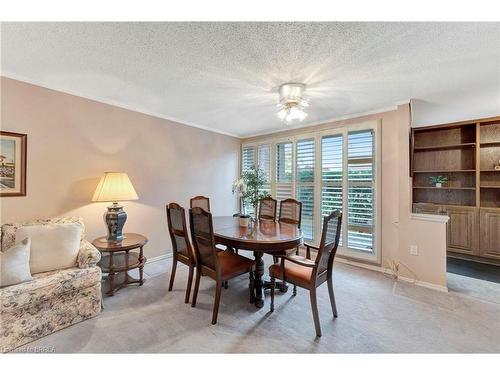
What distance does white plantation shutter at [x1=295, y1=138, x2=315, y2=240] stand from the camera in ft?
13.1

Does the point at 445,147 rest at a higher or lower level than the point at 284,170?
higher

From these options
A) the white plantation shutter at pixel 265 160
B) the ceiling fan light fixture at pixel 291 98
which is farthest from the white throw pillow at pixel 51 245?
the white plantation shutter at pixel 265 160

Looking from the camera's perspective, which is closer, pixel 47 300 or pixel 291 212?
pixel 47 300

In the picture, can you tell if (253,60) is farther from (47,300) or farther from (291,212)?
(47,300)

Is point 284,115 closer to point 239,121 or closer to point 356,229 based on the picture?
point 239,121

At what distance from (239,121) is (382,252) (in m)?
3.11

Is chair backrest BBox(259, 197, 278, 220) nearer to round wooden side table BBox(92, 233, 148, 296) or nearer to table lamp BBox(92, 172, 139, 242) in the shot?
round wooden side table BBox(92, 233, 148, 296)

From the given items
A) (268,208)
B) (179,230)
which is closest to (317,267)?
(179,230)

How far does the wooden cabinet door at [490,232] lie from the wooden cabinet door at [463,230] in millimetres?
82

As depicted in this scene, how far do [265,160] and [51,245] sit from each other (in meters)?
3.62

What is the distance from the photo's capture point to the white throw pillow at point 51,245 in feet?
6.61

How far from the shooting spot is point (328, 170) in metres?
3.77

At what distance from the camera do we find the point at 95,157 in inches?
115
